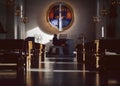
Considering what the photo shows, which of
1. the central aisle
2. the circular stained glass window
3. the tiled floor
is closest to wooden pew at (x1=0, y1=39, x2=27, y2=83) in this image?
the central aisle

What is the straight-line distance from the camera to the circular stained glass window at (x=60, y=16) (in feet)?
90.7

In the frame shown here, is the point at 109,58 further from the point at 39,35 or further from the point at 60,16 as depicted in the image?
the point at 60,16

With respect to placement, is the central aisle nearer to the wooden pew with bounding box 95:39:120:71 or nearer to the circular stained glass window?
the wooden pew with bounding box 95:39:120:71

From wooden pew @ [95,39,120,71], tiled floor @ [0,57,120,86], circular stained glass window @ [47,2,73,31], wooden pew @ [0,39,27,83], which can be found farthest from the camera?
circular stained glass window @ [47,2,73,31]

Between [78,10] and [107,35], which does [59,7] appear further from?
[107,35]

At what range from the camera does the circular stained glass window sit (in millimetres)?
27656

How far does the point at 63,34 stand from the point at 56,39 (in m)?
1.25

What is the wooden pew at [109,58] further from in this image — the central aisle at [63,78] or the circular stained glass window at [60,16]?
the circular stained glass window at [60,16]

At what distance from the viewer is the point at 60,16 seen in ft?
92.3

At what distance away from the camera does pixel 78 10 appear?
27.5 m

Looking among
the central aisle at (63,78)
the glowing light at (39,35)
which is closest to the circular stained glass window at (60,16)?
the glowing light at (39,35)

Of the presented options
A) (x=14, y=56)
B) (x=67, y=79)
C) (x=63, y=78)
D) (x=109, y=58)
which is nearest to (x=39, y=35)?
(x=14, y=56)

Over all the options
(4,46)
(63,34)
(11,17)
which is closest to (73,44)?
(63,34)

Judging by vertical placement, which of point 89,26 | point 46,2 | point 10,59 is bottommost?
point 10,59
